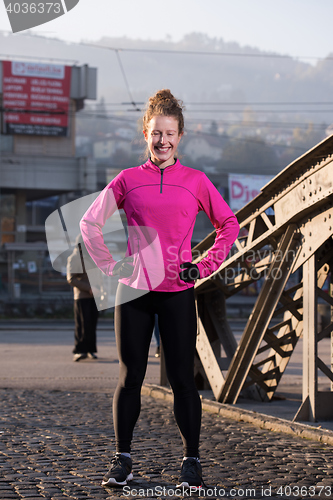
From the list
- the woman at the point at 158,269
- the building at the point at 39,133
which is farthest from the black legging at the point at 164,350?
the building at the point at 39,133

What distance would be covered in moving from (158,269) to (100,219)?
43 cm

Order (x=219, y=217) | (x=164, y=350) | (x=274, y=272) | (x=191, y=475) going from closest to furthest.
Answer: (x=191, y=475) < (x=164, y=350) < (x=219, y=217) < (x=274, y=272)

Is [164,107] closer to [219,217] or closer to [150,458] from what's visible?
A: [219,217]

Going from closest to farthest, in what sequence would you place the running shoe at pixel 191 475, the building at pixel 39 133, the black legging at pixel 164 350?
1. the running shoe at pixel 191 475
2. the black legging at pixel 164 350
3. the building at pixel 39 133

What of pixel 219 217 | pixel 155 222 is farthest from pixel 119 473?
pixel 219 217

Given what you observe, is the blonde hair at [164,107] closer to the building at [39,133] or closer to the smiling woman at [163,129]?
the smiling woman at [163,129]

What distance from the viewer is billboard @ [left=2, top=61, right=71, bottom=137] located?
44.8 meters

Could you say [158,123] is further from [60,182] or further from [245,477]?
[60,182]

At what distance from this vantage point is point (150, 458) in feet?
14.7

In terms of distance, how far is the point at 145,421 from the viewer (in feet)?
19.8

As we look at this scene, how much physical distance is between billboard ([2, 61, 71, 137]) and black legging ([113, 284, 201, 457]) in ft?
139

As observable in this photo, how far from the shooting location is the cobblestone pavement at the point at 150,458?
3627 mm

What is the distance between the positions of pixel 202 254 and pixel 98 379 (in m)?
3.37

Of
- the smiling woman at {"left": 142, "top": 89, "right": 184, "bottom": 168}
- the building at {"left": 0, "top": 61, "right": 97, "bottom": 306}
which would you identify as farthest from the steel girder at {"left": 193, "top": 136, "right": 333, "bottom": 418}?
the building at {"left": 0, "top": 61, "right": 97, "bottom": 306}
